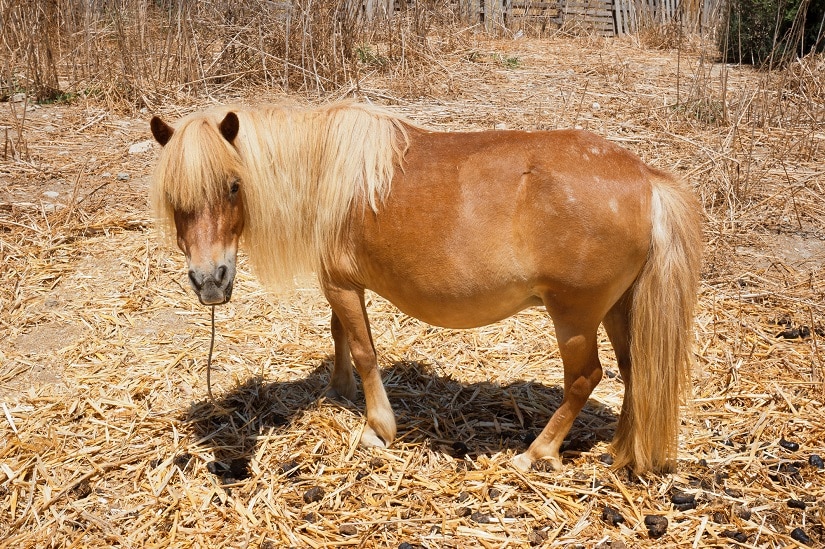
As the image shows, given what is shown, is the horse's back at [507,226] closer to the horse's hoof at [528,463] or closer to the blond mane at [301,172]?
the blond mane at [301,172]

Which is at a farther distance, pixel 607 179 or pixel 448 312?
pixel 448 312

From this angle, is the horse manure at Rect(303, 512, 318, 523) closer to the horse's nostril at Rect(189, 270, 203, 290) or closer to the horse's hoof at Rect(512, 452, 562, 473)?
the horse's hoof at Rect(512, 452, 562, 473)

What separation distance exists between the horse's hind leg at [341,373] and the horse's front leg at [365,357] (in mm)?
364

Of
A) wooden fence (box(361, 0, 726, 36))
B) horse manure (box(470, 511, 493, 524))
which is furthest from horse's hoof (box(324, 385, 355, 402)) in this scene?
wooden fence (box(361, 0, 726, 36))

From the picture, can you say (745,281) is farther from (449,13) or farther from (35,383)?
(449,13)

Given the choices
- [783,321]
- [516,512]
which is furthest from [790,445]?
[516,512]

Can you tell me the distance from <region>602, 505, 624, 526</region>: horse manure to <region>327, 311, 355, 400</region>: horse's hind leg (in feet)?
5.06

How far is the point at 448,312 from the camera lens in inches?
116

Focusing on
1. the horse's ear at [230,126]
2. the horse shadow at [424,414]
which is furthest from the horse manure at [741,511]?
the horse's ear at [230,126]


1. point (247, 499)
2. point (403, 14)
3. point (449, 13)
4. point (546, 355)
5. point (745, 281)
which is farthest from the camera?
point (449, 13)

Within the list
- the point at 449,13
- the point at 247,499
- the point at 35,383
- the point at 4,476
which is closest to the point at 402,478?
the point at 247,499

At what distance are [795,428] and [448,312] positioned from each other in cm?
194

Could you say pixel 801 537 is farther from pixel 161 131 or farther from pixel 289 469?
pixel 161 131

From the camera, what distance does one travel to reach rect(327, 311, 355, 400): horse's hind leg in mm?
3604
